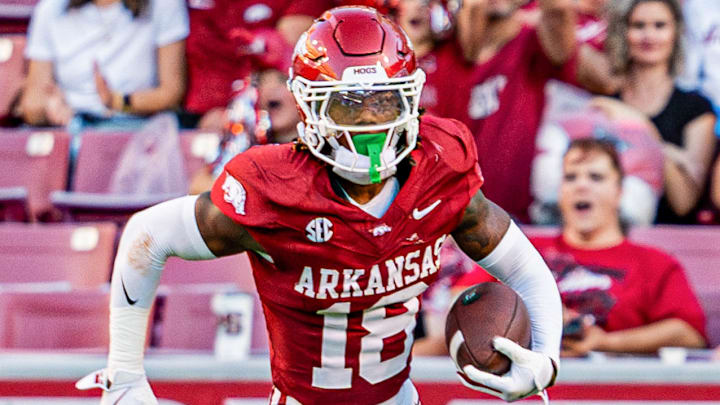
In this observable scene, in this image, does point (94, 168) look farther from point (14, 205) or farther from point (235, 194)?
point (235, 194)

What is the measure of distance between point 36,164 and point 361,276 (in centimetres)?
289

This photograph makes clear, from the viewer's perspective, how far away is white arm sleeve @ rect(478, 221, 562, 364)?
240 cm

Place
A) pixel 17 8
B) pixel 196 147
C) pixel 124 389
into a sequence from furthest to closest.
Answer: pixel 17 8, pixel 196 147, pixel 124 389

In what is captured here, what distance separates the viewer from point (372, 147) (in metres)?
2.18

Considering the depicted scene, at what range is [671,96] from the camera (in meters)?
4.33

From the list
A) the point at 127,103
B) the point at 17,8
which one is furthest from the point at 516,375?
the point at 17,8

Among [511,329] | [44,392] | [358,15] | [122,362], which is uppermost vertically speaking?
[358,15]

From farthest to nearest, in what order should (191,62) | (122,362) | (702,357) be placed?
(191,62), (702,357), (122,362)

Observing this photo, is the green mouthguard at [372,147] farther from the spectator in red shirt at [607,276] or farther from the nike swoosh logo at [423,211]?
the spectator in red shirt at [607,276]

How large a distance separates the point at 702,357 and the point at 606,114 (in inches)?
53.9

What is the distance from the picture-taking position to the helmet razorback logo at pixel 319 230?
2234 mm

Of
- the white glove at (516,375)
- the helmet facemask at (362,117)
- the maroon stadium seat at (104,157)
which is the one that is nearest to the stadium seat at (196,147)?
the maroon stadium seat at (104,157)

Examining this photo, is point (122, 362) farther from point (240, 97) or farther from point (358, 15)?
point (240, 97)

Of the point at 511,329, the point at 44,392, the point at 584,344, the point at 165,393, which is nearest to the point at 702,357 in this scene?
the point at 584,344
